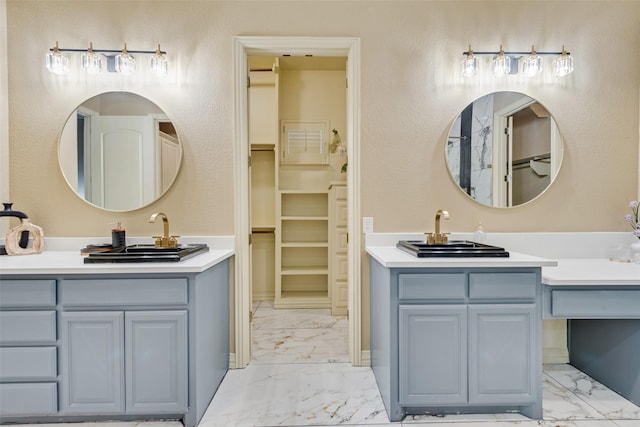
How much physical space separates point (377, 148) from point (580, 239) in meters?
1.59

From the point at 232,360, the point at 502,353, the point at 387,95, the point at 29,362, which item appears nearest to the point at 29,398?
the point at 29,362

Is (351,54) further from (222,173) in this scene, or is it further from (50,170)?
(50,170)

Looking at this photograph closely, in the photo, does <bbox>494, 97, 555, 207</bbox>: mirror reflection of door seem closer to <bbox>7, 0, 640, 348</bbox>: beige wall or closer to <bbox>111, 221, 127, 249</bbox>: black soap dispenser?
<bbox>7, 0, 640, 348</bbox>: beige wall

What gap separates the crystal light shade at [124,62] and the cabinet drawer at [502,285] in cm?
253

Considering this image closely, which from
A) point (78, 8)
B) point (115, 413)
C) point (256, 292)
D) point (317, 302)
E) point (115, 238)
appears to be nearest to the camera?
point (115, 413)

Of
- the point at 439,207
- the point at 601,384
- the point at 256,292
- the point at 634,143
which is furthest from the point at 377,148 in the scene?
the point at 256,292

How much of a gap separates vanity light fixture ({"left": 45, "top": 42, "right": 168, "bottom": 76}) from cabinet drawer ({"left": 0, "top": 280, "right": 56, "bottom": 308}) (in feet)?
4.70

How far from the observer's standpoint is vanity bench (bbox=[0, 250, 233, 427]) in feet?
6.11

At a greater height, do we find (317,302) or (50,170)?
(50,170)

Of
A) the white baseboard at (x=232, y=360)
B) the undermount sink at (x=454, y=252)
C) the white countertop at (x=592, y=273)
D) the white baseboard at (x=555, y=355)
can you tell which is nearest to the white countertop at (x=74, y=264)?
the white baseboard at (x=232, y=360)

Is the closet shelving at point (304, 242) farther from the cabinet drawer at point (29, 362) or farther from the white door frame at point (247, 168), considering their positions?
the cabinet drawer at point (29, 362)

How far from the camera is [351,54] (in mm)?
2574

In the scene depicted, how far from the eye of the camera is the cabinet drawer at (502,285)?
192 cm

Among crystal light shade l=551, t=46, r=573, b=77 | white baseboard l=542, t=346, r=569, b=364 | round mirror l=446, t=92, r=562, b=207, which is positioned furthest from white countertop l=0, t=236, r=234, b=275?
crystal light shade l=551, t=46, r=573, b=77
